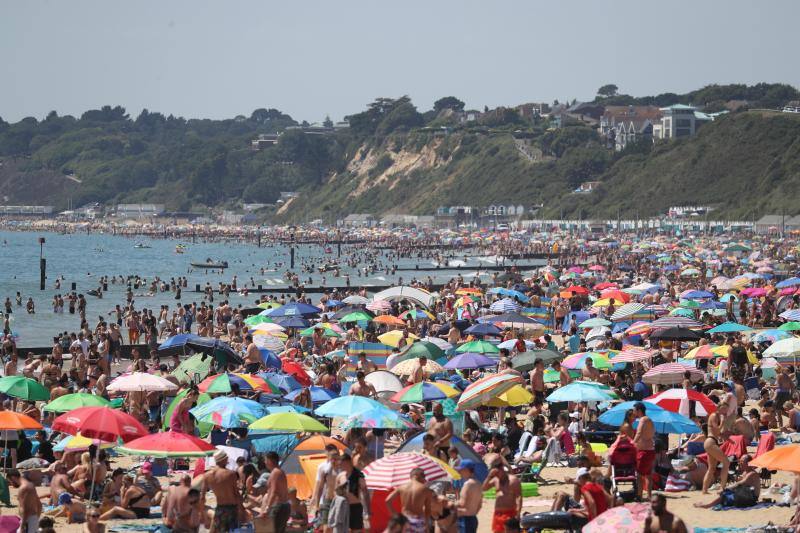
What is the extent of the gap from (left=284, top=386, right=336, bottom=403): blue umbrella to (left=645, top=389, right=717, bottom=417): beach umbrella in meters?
4.28

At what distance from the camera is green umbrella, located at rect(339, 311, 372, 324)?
80.3ft

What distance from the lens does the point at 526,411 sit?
17172 mm

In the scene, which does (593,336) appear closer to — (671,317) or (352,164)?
(671,317)

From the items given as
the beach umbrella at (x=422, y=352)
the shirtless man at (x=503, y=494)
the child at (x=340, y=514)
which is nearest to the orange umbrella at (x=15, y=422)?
the child at (x=340, y=514)

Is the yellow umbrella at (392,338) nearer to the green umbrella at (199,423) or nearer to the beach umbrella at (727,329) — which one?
the beach umbrella at (727,329)

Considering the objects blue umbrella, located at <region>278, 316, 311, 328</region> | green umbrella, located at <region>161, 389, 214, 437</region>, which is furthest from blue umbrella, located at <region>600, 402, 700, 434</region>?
blue umbrella, located at <region>278, 316, 311, 328</region>

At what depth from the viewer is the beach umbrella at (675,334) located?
63.0 feet

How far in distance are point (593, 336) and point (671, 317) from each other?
2469 millimetres

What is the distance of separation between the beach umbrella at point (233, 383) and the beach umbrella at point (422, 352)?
335 centimetres

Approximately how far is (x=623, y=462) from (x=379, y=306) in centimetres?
1533

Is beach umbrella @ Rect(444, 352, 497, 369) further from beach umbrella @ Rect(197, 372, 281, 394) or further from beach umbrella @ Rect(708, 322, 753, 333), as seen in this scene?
beach umbrella @ Rect(708, 322, 753, 333)

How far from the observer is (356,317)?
24578mm

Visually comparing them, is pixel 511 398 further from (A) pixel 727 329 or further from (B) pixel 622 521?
(A) pixel 727 329

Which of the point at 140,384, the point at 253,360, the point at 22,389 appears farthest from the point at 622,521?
the point at 253,360
